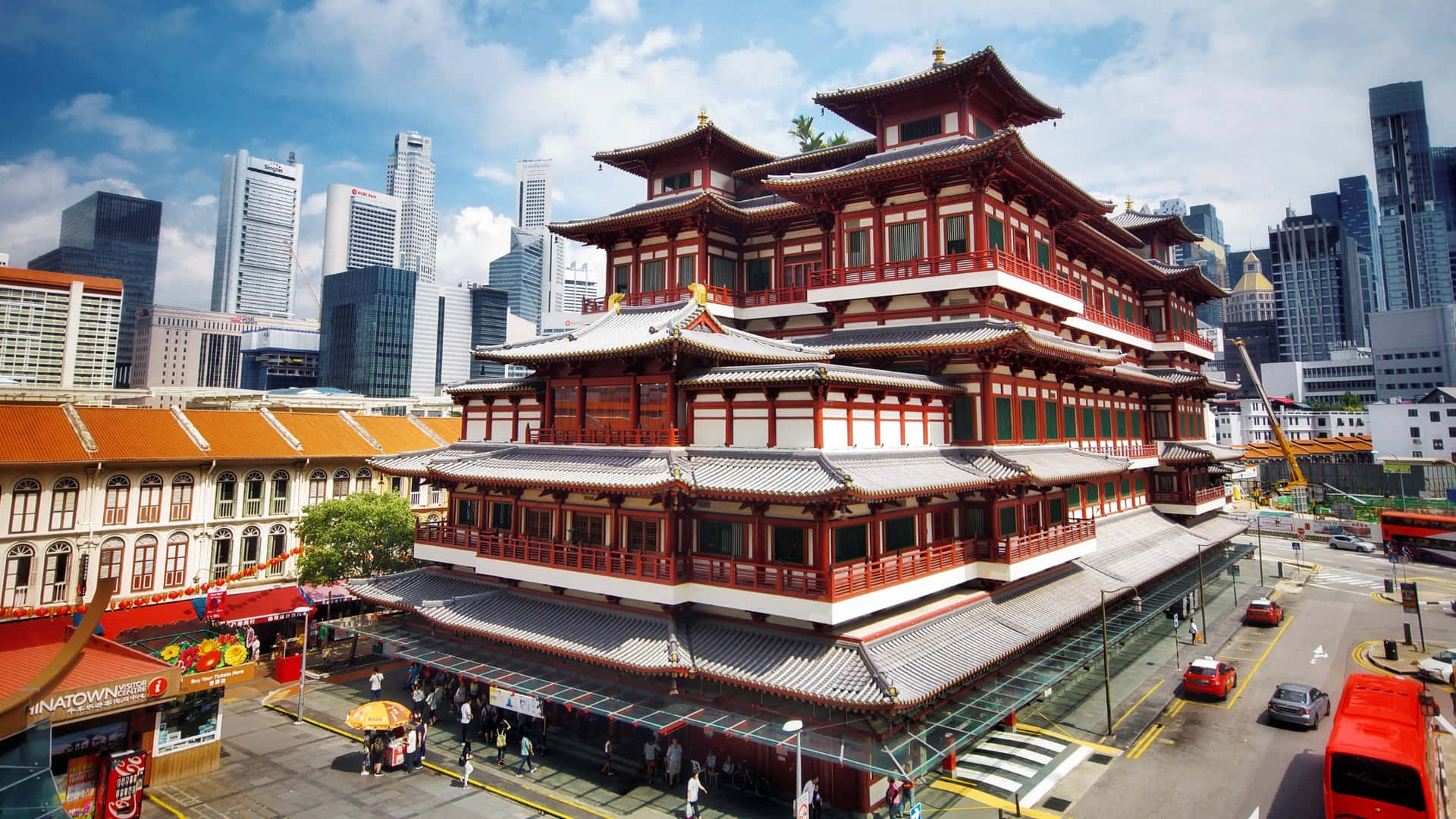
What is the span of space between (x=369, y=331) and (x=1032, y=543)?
189 m

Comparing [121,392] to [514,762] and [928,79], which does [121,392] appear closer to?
[514,762]

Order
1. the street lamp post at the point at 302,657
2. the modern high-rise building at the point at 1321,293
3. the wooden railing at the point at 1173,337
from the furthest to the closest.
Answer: the modern high-rise building at the point at 1321,293 < the wooden railing at the point at 1173,337 < the street lamp post at the point at 302,657

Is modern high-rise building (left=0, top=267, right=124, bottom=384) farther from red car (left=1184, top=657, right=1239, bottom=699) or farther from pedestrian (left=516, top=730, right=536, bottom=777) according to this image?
red car (left=1184, top=657, right=1239, bottom=699)

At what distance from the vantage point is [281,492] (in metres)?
47.9

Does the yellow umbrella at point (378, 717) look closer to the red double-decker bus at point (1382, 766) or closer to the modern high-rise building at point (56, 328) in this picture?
the red double-decker bus at point (1382, 766)

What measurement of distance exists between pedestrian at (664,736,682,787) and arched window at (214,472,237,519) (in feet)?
118

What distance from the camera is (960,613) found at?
26.5 meters

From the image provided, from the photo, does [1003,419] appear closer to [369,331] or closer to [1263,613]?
[1263,613]

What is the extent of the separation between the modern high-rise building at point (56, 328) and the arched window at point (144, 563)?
141 m

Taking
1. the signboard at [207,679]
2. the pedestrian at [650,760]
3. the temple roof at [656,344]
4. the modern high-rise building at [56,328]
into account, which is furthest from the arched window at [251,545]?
the modern high-rise building at [56,328]

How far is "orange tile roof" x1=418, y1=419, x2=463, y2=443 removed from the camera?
60.6m

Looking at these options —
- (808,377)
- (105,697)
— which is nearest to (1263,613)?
(808,377)

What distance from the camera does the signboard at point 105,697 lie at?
65.4 feet

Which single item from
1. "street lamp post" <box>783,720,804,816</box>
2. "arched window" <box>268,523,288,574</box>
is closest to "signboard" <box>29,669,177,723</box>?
"street lamp post" <box>783,720,804,816</box>
